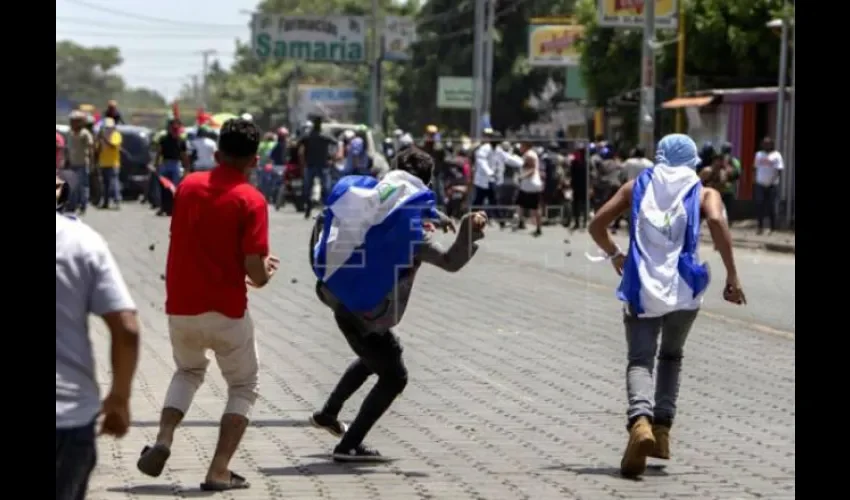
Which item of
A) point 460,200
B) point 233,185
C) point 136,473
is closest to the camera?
point 233,185

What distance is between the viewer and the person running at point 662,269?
916 centimetres

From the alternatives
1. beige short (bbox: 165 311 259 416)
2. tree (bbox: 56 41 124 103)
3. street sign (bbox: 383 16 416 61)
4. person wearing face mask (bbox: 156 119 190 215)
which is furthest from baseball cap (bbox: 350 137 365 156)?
tree (bbox: 56 41 124 103)

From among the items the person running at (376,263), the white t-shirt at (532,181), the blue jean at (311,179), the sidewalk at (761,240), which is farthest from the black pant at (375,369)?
the blue jean at (311,179)

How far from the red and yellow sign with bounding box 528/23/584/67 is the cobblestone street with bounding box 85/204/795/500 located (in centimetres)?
3633

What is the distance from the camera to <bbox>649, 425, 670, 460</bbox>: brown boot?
369 inches

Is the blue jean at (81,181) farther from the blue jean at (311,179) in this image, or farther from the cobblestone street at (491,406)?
the cobblestone street at (491,406)

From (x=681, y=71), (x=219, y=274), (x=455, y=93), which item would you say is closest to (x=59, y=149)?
(x=219, y=274)

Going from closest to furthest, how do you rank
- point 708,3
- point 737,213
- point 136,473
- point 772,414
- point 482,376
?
point 136,473 → point 772,414 → point 482,376 → point 737,213 → point 708,3

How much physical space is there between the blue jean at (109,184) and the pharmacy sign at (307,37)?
31213 mm

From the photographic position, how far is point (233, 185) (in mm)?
8055
